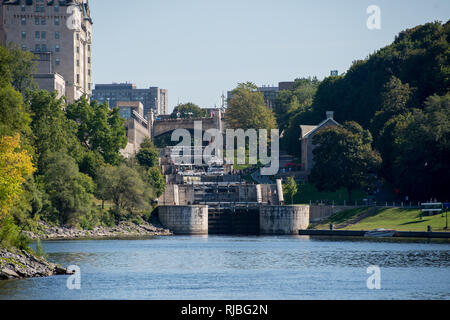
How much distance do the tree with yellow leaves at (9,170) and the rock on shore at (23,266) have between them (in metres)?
4.97

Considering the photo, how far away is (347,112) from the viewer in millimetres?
156750

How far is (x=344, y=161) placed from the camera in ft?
417

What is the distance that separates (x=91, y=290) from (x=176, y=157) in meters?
124

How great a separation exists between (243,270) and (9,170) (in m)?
18.7

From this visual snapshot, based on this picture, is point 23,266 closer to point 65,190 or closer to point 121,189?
point 65,190

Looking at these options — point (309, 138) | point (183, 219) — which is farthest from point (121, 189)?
point (309, 138)

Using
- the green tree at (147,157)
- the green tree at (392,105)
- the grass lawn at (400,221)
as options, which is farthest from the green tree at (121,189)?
the green tree at (392,105)

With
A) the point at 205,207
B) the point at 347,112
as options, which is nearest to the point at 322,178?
the point at 205,207

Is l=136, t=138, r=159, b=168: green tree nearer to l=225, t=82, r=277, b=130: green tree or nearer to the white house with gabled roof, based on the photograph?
the white house with gabled roof

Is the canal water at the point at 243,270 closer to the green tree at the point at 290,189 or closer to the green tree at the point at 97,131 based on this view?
the green tree at the point at 97,131

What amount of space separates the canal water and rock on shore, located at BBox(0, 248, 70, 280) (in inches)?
56.3

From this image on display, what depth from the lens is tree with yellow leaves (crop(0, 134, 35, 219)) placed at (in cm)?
6475

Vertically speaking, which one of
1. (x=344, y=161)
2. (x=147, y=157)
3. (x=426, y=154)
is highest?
(x=147, y=157)
